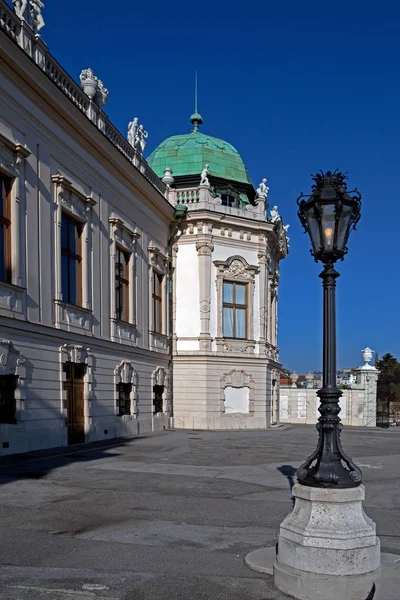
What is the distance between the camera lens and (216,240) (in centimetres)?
2897

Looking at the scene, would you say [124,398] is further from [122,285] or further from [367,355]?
[367,355]

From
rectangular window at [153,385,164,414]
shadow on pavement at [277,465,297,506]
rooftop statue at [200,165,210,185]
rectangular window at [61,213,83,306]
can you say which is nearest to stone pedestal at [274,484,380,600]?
shadow on pavement at [277,465,297,506]

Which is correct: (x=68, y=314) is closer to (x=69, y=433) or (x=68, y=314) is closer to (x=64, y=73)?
(x=69, y=433)

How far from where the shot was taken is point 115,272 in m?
21.9

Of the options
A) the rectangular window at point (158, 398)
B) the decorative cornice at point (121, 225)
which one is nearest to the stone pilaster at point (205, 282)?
the rectangular window at point (158, 398)

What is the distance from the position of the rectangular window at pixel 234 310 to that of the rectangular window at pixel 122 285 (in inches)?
278

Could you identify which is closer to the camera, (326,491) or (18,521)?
(326,491)

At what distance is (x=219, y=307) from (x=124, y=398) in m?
7.78

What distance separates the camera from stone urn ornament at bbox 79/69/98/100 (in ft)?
66.6

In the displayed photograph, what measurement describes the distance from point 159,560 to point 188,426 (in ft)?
72.3

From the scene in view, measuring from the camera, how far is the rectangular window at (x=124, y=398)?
22.3 metres

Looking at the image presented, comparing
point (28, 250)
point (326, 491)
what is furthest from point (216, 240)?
point (326, 491)

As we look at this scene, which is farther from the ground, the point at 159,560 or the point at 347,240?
the point at 347,240

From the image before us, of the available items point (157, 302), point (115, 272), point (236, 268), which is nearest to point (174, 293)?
point (157, 302)
